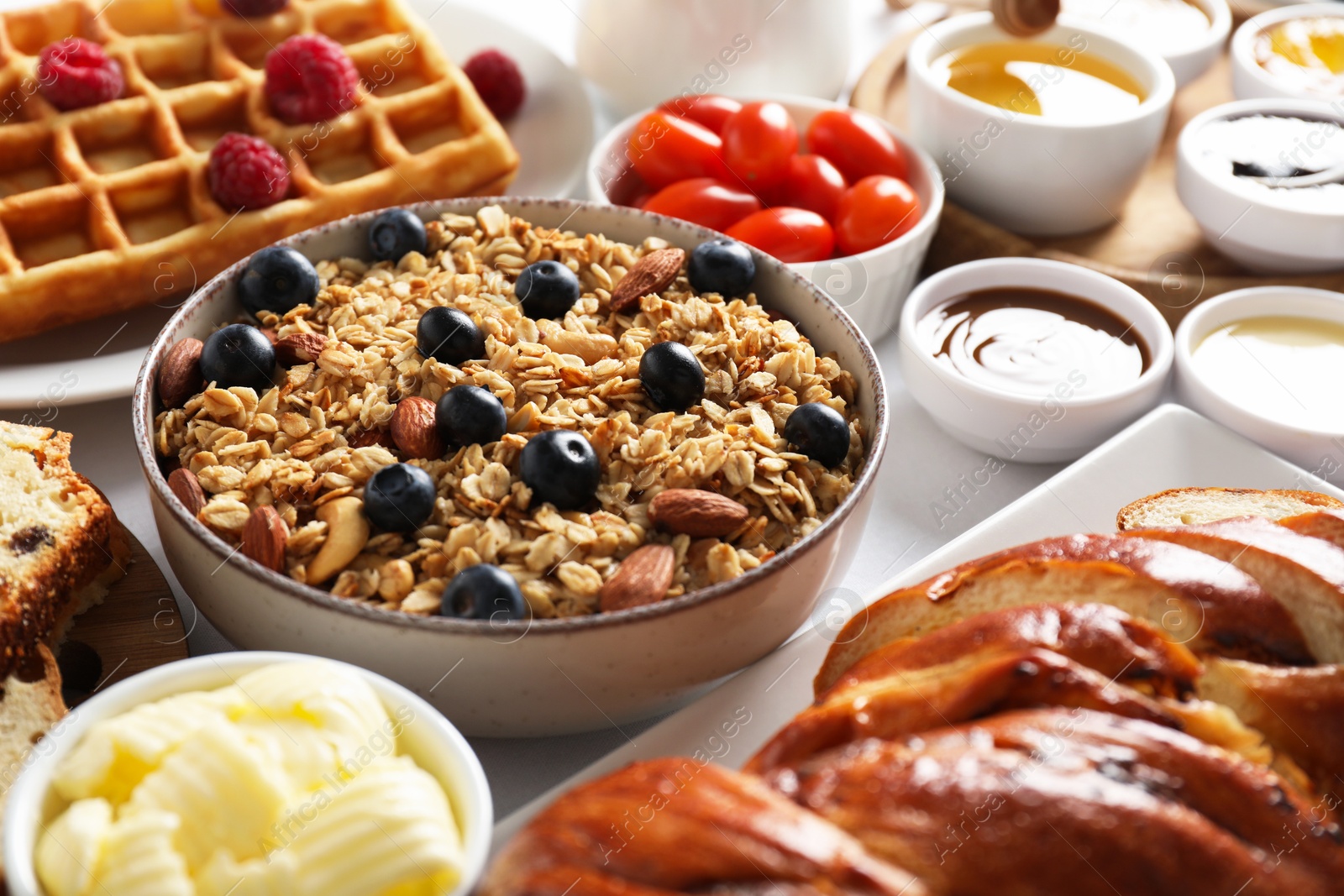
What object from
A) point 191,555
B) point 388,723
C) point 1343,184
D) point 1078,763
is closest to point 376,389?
point 191,555

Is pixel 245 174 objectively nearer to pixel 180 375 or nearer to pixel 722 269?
pixel 180 375

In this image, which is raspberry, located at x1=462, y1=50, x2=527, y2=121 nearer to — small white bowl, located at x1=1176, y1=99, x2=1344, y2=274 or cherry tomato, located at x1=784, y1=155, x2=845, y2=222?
cherry tomato, located at x1=784, y1=155, x2=845, y2=222

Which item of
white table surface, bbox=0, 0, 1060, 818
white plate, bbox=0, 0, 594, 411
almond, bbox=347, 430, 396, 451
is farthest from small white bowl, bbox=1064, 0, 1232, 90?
almond, bbox=347, 430, 396, 451

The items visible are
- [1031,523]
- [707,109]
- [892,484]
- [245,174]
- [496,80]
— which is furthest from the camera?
[496,80]

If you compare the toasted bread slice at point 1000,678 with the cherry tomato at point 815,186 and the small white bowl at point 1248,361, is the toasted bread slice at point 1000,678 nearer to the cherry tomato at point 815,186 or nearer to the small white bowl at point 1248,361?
the small white bowl at point 1248,361

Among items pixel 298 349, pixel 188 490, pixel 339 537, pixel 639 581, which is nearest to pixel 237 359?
pixel 298 349

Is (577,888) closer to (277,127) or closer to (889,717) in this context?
(889,717)
